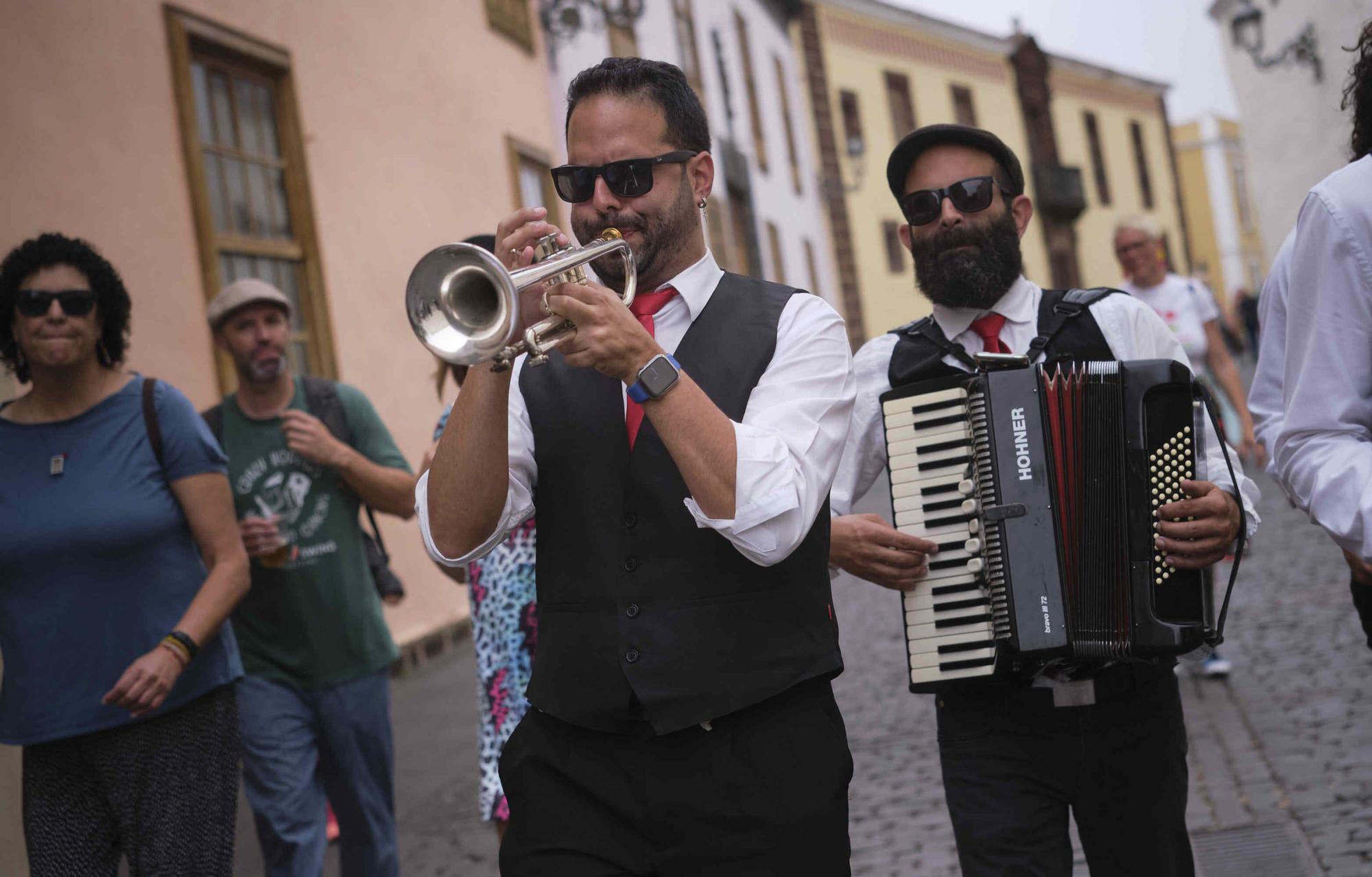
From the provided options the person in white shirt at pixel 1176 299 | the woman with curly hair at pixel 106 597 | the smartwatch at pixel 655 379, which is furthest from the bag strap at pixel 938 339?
the person in white shirt at pixel 1176 299

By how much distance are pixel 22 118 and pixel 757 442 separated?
5.49 metres

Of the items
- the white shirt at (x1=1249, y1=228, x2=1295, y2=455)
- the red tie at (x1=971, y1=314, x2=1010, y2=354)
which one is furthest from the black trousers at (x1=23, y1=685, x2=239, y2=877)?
the white shirt at (x1=1249, y1=228, x2=1295, y2=455)

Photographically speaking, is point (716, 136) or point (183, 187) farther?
point (716, 136)

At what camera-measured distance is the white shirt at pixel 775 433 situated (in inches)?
95.7

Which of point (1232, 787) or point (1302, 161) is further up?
point (1302, 161)

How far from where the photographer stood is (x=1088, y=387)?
318cm

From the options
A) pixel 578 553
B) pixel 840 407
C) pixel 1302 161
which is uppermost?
pixel 1302 161

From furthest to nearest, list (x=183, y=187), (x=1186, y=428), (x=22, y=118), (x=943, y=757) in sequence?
(x=183, y=187) < (x=22, y=118) < (x=943, y=757) < (x=1186, y=428)

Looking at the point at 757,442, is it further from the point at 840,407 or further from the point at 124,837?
the point at 124,837

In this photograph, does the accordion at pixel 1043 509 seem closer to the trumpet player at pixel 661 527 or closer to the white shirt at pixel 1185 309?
A: the trumpet player at pixel 661 527

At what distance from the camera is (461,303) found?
244 centimetres

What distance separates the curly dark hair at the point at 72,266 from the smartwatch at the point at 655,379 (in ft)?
6.63

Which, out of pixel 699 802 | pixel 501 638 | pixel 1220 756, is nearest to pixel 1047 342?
pixel 699 802

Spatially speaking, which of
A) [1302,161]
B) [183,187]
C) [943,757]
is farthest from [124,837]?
[1302,161]
